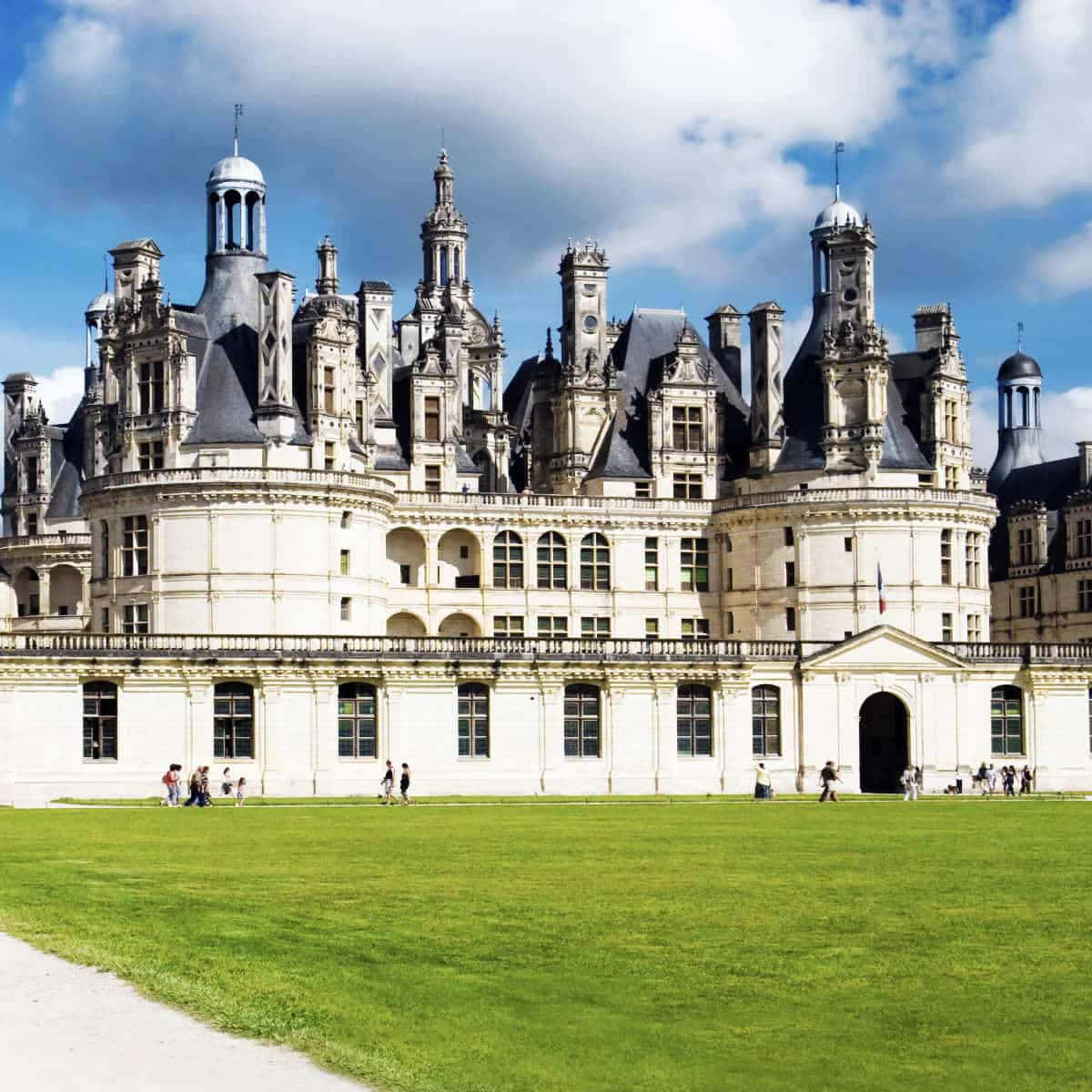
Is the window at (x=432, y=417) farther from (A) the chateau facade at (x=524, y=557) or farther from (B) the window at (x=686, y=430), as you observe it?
(B) the window at (x=686, y=430)

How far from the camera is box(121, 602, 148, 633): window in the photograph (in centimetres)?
7774

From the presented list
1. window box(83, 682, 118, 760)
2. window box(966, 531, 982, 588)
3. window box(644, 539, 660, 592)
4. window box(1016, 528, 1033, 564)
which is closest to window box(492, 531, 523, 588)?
window box(644, 539, 660, 592)

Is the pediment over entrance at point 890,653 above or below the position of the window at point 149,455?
below

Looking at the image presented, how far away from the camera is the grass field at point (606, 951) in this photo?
1542 centimetres

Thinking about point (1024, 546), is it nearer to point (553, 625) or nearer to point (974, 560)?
point (974, 560)

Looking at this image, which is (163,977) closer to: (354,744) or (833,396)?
(354,744)

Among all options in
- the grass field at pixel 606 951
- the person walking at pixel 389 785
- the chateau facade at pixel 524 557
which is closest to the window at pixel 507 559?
the chateau facade at pixel 524 557

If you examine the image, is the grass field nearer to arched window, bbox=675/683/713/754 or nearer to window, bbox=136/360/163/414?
arched window, bbox=675/683/713/754

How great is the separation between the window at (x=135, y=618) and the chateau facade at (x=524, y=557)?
143 mm

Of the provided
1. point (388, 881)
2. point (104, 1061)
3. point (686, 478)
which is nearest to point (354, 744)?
point (686, 478)

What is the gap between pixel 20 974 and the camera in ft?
62.2

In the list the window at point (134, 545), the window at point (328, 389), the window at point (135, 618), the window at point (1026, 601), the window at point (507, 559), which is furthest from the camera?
the window at point (1026, 601)

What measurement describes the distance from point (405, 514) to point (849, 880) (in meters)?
57.1

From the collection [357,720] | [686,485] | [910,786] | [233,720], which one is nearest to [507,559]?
[686,485]
